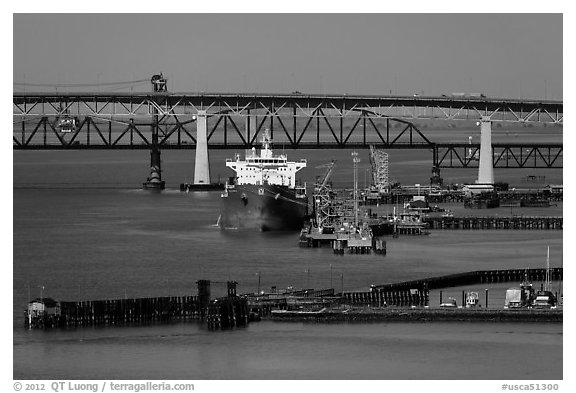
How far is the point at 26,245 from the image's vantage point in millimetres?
71375

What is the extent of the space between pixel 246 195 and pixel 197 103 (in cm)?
4347

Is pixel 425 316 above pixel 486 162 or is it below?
below

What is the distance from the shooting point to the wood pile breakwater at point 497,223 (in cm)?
8262

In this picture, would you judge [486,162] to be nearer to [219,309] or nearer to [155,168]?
[155,168]

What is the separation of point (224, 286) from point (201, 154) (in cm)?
5873

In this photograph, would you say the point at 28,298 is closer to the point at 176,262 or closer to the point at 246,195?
the point at 176,262

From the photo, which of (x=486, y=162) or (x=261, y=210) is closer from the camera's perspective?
(x=261, y=210)

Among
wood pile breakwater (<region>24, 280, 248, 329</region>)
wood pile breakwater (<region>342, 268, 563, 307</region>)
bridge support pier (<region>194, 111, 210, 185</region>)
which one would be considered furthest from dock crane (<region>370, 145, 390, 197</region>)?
wood pile breakwater (<region>24, 280, 248, 329</region>)

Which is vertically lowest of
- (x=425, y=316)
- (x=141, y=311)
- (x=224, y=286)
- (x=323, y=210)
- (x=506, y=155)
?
(x=425, y=316)

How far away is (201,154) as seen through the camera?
373 feet

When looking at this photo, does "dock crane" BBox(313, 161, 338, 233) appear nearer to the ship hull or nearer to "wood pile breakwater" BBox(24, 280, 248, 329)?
the ship hull

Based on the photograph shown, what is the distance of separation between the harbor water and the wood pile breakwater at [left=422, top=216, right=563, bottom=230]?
6.38 ft

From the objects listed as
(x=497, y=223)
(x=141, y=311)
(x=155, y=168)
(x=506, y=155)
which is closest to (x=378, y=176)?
(x=155, y=168)
